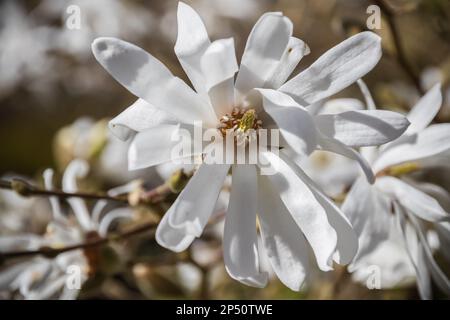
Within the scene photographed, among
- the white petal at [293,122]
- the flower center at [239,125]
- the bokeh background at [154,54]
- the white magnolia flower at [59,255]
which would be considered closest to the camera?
the white petal at [293,122]

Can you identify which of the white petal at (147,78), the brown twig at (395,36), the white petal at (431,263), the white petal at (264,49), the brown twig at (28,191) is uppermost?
the brown twig at (395,36)

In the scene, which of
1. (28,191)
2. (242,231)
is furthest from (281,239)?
(28,191)

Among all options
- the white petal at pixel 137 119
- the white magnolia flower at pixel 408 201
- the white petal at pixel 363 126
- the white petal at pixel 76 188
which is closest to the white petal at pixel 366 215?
the white magnolia flower at pixel 408 201

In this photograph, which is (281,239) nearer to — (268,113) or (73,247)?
(268,113)

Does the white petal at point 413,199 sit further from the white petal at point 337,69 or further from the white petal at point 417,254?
the white petal at point 337,69

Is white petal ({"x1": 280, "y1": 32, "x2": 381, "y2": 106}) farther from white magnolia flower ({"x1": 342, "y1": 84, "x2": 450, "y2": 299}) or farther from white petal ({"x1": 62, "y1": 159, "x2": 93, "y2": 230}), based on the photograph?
white petal ({"x1": 62, "y1": 159, "x2": 93, "y2": 230})

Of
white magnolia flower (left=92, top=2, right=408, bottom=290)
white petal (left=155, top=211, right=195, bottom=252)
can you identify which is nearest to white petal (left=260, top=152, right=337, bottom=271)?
white magnolia flower (left=92, top=2, right=408, bottom=290)
